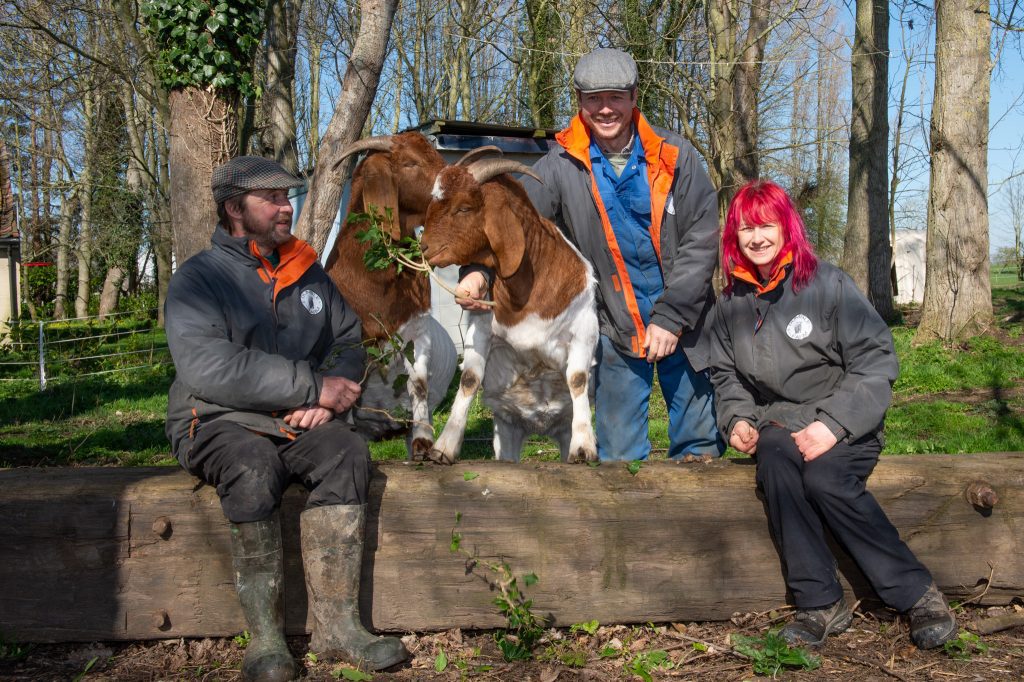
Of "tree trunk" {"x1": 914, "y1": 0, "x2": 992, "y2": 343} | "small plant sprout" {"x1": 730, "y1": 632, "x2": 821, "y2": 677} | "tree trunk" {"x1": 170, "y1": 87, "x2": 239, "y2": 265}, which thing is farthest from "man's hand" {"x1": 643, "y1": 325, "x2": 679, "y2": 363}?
"tree trunk" {"x1": 914, "y1": 0, "x2": 992, "y2": 343}

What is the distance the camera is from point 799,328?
367 centimetres

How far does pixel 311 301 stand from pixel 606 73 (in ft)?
5.27

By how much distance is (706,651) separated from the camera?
3488 millimetres

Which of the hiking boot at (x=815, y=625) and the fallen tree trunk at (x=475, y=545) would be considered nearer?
the hiking boot at (x=815, y=625)

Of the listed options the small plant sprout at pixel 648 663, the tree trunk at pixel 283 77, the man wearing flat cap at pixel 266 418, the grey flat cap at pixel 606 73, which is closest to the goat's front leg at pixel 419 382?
the man wearing flat cap at pixel 266 418

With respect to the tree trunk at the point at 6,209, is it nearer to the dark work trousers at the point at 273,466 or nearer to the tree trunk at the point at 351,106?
the tree trunk at the point at 351,106

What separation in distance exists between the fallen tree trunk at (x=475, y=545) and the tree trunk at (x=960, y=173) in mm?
8256

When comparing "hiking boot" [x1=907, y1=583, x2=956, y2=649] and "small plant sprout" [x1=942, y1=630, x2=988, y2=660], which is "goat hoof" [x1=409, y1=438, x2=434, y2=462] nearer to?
"hiking boot" [x1=907, y1=583, x2=956, y2=649]

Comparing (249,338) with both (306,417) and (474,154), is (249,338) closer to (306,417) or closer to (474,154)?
(306,417)

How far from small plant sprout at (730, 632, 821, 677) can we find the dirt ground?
3cm

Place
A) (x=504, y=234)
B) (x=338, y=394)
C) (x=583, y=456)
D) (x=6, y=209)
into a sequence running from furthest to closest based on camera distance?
(x=6, y=209) → (x=583, y=456) → (x=504, y=234) → (x=338, y=394)

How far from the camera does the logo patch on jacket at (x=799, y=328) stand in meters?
3.66

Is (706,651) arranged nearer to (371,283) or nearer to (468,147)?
(371,283)

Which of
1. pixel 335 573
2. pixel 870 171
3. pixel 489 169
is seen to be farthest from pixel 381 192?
pixel 870 171
